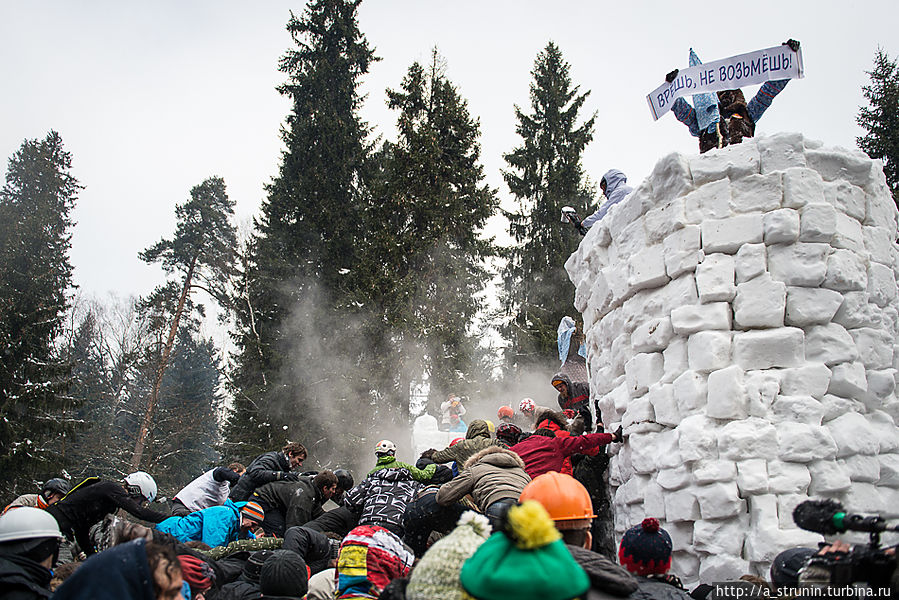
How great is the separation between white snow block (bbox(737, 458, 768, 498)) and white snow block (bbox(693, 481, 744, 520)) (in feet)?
0.18

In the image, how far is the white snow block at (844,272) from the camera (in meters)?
4.06

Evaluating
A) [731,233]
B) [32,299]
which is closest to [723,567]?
[731,233]

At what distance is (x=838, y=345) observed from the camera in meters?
3.97

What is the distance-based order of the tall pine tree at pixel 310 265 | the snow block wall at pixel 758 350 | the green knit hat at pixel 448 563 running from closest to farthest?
the green knit hat at pixel 448 563, the snow block wall at pixel 758 350, the tall pine tree at pixel 310 265

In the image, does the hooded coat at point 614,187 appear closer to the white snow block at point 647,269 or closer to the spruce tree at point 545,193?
the white snow block at point 647,269

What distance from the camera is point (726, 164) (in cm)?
441

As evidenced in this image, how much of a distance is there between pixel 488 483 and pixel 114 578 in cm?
265

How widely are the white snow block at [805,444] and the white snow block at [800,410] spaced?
67 mm

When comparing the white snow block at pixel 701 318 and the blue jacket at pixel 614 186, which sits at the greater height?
the blue jacket at pixel 614 186

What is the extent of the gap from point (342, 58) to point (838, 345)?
1935 centimetres

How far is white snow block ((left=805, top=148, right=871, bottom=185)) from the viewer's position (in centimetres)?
432

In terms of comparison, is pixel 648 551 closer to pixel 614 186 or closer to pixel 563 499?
pixel 563 499

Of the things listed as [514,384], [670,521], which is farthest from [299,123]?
[670,521]

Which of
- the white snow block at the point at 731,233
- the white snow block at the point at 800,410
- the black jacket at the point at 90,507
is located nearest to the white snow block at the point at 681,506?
the white snow block at the point at 800,410
